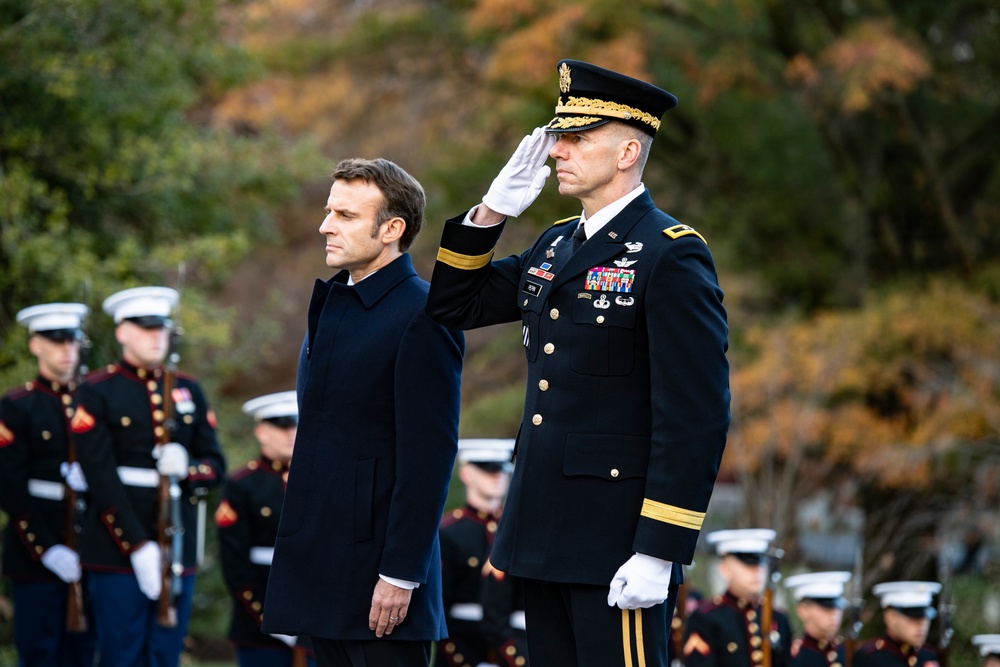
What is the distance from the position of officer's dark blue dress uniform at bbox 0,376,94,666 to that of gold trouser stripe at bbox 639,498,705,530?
174 inches

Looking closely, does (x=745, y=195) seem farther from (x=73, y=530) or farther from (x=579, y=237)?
(x=579, y=237)

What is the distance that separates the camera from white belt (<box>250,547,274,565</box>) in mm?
6872

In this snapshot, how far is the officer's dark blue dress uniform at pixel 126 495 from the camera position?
6246mm

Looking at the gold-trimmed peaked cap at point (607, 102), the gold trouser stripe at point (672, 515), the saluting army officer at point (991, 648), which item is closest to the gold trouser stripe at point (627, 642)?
the gold trouser stripe at point (672, 515)

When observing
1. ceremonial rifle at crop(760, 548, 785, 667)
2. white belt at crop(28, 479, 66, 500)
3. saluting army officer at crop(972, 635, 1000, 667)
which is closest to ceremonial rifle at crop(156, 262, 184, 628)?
white belt at crop(28, 479, 66, 500)

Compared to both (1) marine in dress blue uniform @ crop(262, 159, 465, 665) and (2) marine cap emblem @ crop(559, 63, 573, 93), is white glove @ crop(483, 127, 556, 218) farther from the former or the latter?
(1) marine in dress blue uniform @ crop(262, 159, 465, 665)

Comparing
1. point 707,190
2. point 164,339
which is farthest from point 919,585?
point 707,190

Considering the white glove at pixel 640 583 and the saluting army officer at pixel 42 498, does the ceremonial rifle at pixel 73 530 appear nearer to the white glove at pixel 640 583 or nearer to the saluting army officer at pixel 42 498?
the saluting army officer at pixel 42 498

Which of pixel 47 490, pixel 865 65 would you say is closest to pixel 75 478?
pixel 47 490

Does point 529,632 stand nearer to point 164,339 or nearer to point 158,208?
point 164,339

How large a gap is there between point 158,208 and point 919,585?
608 cm

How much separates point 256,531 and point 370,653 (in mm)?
3155

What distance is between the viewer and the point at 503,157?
1523cm

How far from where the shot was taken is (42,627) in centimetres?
712
